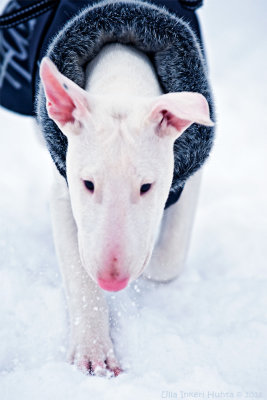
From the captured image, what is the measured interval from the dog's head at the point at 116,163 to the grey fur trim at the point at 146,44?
0.76ft

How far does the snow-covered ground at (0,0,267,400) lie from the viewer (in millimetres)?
1193

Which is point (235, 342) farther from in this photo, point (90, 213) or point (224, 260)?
point (90, 213)

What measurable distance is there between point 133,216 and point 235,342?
2.32ft

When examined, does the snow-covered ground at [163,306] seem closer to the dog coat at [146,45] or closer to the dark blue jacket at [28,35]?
the dark blue jacket at [28,35]

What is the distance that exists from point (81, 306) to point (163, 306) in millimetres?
346

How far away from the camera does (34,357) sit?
130 cm

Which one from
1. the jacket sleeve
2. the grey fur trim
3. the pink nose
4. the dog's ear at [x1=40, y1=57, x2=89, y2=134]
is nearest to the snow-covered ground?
the pink nose

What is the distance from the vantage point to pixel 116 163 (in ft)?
3.02

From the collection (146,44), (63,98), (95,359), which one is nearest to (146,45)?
(146,44)

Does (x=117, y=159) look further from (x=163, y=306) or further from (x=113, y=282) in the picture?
(x=163, y=306)

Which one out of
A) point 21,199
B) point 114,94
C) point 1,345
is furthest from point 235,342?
point 21,199

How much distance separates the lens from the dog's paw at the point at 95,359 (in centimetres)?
125

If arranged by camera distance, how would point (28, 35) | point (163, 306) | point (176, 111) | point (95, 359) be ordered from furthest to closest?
point (28, 35) < point (163, 306) < point (95, 359) < point (176, 111)

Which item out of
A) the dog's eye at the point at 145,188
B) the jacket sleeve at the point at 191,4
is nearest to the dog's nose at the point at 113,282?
the dog's eye at the point at 145,188
